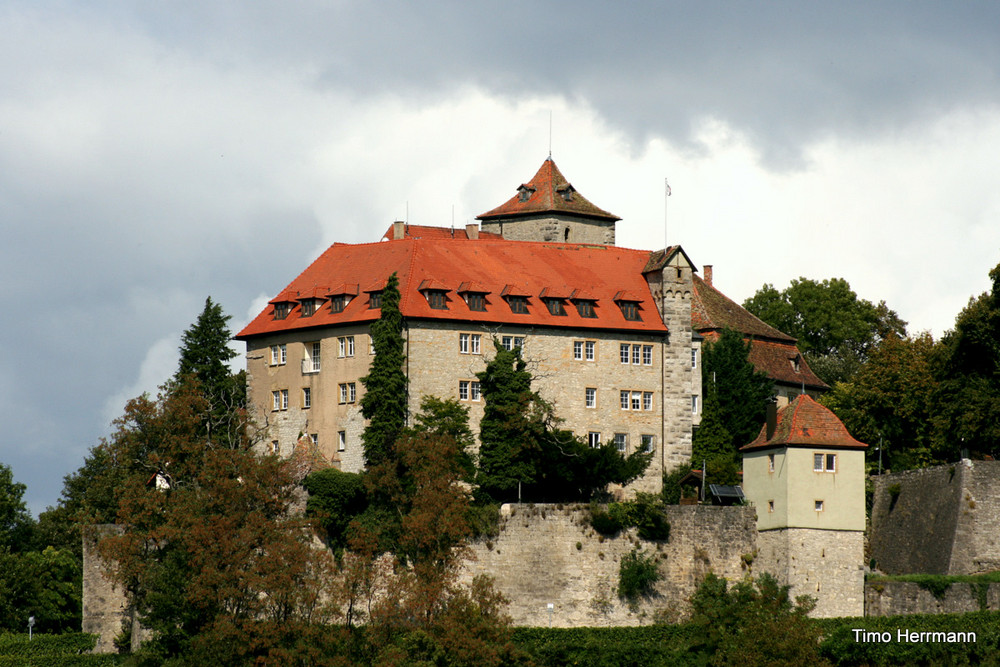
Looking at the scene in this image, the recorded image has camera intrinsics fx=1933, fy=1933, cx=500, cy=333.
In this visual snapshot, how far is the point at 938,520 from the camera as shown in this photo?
7581 centimetres

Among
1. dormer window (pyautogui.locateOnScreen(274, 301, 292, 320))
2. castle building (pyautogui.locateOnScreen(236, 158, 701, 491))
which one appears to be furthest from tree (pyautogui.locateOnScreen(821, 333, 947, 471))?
dormer window (pyautogui.locateOnScreen(274, 301, 292, 320))

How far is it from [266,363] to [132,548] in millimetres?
13569

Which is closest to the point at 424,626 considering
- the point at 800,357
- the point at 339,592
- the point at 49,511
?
the point at 339,592

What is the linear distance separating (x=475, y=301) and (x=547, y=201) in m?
16.1

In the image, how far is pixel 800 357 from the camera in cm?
9606

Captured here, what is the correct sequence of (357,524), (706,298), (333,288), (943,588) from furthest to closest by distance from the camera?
(706,298) < (333,288) < (357,524) < (943,588)

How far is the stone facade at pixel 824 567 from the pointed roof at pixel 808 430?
338 centimetres

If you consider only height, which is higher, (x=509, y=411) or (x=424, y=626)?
(x=509, y=411)

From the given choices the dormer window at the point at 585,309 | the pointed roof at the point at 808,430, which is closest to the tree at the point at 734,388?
the dormer window at the point at 585,309

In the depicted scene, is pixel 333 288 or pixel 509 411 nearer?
pixel 509 411

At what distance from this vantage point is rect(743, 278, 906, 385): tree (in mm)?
112188

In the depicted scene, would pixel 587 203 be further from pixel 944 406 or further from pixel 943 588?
pixel 943 588

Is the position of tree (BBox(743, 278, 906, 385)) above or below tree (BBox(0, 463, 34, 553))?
above

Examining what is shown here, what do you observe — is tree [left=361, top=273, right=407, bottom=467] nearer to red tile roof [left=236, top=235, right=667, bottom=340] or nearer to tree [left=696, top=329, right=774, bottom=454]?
red tile roof [left=236, top=235, right=667, bottom=340]
